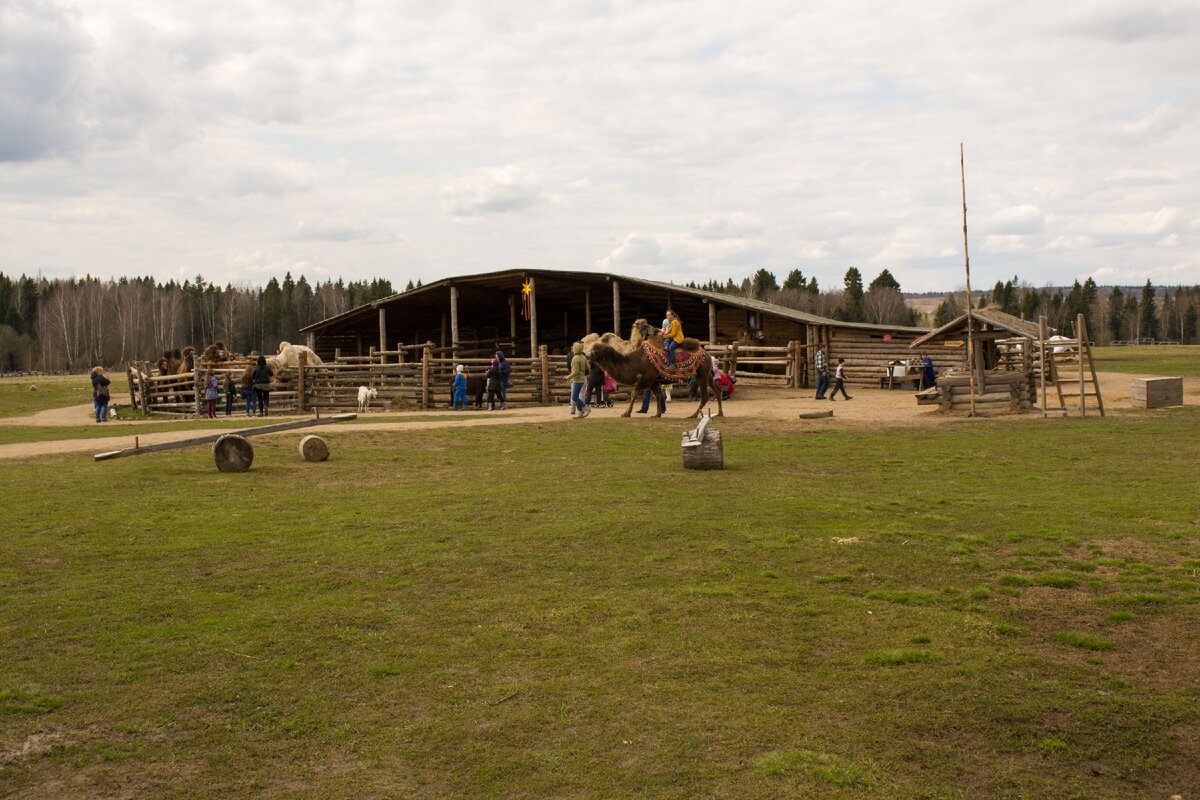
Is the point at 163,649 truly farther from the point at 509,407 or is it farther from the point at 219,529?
the point at 509,407

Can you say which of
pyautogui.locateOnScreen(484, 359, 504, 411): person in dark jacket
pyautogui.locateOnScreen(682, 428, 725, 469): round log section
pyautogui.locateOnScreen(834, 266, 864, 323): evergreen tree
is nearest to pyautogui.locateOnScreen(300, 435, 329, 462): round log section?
pyautogui.locateOnScreen(682, 428, 725, 469): round log section

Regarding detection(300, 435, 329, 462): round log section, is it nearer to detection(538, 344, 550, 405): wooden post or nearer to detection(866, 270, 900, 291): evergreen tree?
detection(538, 344, 550, 405): wooden post

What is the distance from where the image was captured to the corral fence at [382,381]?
101ft

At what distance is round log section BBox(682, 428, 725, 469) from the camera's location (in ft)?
47.1

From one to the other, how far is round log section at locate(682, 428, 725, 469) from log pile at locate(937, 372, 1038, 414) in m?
10.4

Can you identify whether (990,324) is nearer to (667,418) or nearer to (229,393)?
(667,418)

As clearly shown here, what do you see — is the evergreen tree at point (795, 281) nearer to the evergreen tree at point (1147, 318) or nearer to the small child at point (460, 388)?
the evergreen tree at point (1147, 318)

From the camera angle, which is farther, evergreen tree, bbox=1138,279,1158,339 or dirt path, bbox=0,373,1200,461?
evergreen tree, bbox=1138,279,1158,339

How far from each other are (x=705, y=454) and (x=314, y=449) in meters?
6.33

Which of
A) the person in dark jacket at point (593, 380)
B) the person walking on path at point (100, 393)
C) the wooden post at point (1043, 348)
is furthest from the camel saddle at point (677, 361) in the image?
the person walking on path at point (100, 393)

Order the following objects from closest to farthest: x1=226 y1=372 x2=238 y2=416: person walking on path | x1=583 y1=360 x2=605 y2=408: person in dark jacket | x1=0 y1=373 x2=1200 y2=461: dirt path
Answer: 1. x1=0 y1=373 x2=1200 y2=461: dirt path
2. x1=583 y1=360 x2=605 y2=408: person in dark jacket
3. x1=226 y1=372 x2=238 y2=416: person walking on path

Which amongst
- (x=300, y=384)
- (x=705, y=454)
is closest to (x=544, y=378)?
(x=300, y=384)

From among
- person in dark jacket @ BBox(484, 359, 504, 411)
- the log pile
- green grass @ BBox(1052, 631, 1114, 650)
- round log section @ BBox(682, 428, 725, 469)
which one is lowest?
green grass @ BBox(1052, 631, 1114, 650)

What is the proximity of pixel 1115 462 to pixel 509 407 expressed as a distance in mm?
17974
